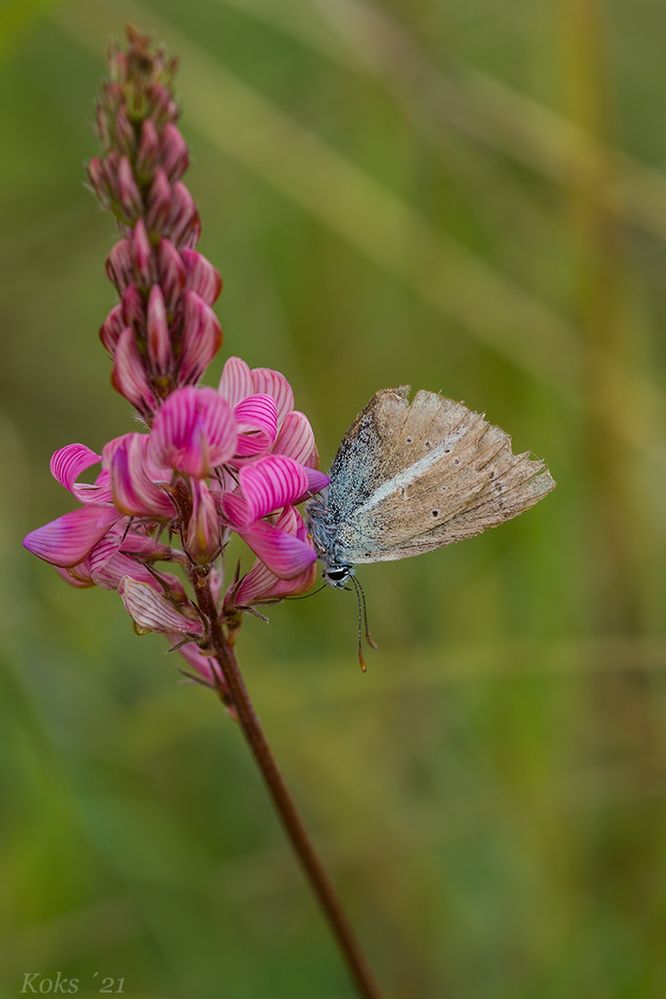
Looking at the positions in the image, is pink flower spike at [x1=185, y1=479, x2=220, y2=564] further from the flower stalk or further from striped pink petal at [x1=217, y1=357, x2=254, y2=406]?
striped pink petal at [x1=217, y1=357, x2=254, y2=406]

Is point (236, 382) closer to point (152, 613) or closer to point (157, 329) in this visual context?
point (157, 329)

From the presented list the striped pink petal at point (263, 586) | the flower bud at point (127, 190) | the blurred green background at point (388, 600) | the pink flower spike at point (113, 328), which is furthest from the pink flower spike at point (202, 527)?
the blurred green background at point (388, 600)

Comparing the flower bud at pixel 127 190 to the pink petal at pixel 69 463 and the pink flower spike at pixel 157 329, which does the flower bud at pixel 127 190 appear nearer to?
the pink flower spike at pixel 157 329

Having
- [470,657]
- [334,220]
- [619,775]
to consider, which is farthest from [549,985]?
[334,220]

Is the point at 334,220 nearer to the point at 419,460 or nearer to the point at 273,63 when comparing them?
the point at 273,63

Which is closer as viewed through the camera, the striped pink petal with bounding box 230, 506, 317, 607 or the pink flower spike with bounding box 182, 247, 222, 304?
the pink flower spike with bounding box 182, 247, 222, 304

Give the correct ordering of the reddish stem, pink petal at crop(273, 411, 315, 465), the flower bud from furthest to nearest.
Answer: pink petal at crop(273, 411, 315, 465) → the reddish stem → the flower bud

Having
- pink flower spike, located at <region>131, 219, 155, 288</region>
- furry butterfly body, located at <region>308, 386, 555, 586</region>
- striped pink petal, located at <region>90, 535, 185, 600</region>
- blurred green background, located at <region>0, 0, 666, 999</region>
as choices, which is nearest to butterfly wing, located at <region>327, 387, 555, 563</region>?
furry butterfly body, located at <region>308, 386, 555, 586</region>
